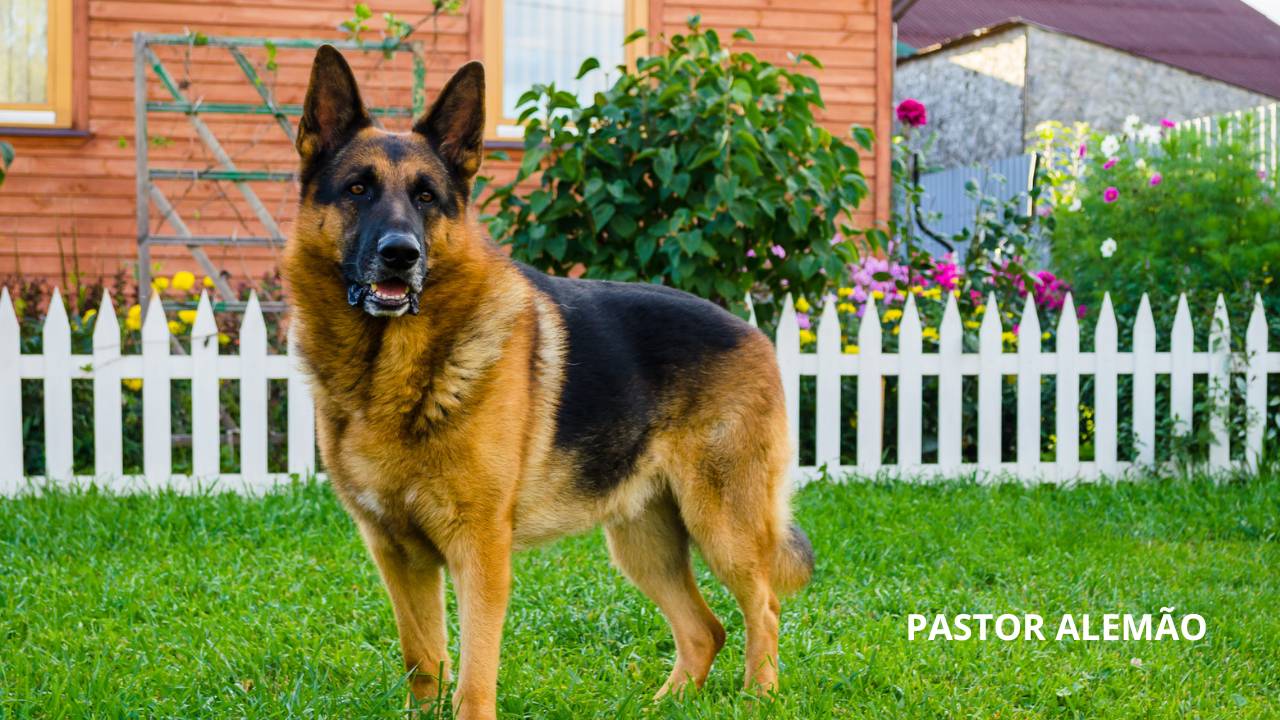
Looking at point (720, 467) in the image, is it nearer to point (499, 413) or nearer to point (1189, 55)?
point (499, 413)

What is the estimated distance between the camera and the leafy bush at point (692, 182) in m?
5.79

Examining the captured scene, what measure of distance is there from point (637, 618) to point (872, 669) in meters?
0.87

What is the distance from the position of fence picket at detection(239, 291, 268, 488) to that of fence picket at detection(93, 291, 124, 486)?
23.5 inches

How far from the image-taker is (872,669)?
11.3 ft

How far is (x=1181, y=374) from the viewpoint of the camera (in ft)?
21.2

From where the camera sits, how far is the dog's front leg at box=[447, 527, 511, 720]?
2797mm

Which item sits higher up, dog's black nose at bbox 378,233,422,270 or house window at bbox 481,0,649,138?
house window at bbox 481,0,649,138

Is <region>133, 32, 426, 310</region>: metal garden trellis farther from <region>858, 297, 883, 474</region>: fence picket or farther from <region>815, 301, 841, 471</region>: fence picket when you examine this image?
<region>858, 297, 883, 474</region>: fence picket

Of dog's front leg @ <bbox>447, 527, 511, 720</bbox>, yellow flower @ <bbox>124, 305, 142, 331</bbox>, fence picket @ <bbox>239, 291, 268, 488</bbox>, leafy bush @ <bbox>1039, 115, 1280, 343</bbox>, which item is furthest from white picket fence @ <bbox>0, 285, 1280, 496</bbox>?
dog's front leg @ <bbox>447, 527, 511, 720</bbox>

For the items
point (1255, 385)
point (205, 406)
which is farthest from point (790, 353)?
point (205, 406)

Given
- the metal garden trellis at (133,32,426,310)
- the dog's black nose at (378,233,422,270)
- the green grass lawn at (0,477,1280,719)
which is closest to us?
the dog's black nose at (378,233,422,270)

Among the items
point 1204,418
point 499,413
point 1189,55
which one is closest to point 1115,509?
point 1204,418

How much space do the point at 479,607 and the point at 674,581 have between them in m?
0.84

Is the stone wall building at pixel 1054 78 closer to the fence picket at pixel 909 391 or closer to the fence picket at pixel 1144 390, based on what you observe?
the fence picket at pixel 1144 390
